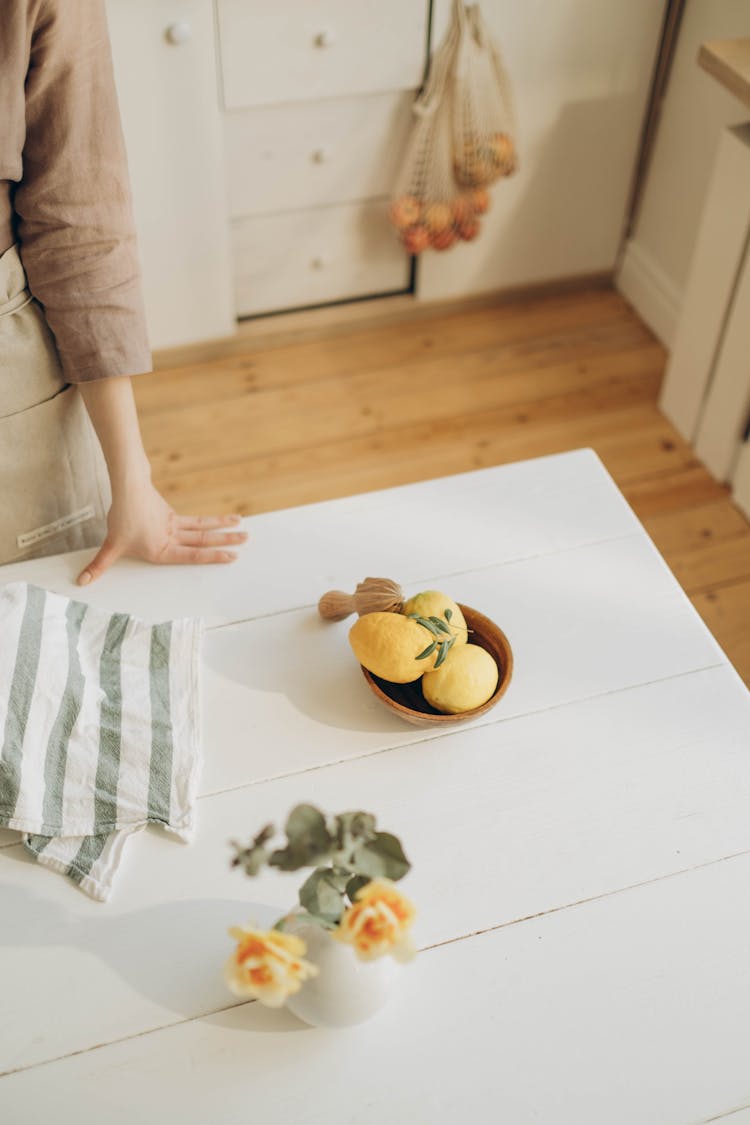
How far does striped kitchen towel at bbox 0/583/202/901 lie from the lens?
36.2 inches

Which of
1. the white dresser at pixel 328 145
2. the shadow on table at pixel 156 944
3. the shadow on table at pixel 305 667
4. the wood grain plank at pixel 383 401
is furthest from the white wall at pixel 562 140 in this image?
the shadow on table at pixel 156 944

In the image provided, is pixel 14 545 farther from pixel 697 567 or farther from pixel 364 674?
pixel 697 567

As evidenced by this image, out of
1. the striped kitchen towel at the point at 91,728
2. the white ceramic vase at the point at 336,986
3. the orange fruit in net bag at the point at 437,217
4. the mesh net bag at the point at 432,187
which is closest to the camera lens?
the white ceramic vase at the point at 336,986

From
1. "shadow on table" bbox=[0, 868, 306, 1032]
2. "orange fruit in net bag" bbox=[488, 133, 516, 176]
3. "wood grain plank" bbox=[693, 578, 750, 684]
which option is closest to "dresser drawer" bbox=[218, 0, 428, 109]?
"orange fruit in net bag" bbox=[488, 133, 516, 176]

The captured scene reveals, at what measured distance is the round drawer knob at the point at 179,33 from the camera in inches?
73.8

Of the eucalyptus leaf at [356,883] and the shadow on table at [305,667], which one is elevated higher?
the eucalyptus leaf at [356,883]

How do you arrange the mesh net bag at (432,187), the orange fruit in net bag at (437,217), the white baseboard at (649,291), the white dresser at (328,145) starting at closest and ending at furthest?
1. the white dresser at (328,145)
2. the mesh net bag at (432,187)
3. the orange fruit in net bag at (437,217)
4. the white baseboard at (649,291)

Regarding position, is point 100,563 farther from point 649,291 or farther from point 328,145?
point 649,291

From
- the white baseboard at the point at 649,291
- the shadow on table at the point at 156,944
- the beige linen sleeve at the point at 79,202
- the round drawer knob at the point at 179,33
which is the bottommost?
the white baseboard at the point at 649,291

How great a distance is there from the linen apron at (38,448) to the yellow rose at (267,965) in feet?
2.24

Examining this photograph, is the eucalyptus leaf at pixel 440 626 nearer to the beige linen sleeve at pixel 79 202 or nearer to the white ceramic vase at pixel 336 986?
the white ceramic vase at pixel 336 986

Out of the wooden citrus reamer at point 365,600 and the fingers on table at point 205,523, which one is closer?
the wooden citrus reamer at point 365,600

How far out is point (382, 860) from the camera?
2.40ft

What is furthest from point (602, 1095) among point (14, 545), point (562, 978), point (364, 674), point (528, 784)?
point (14, 545)
